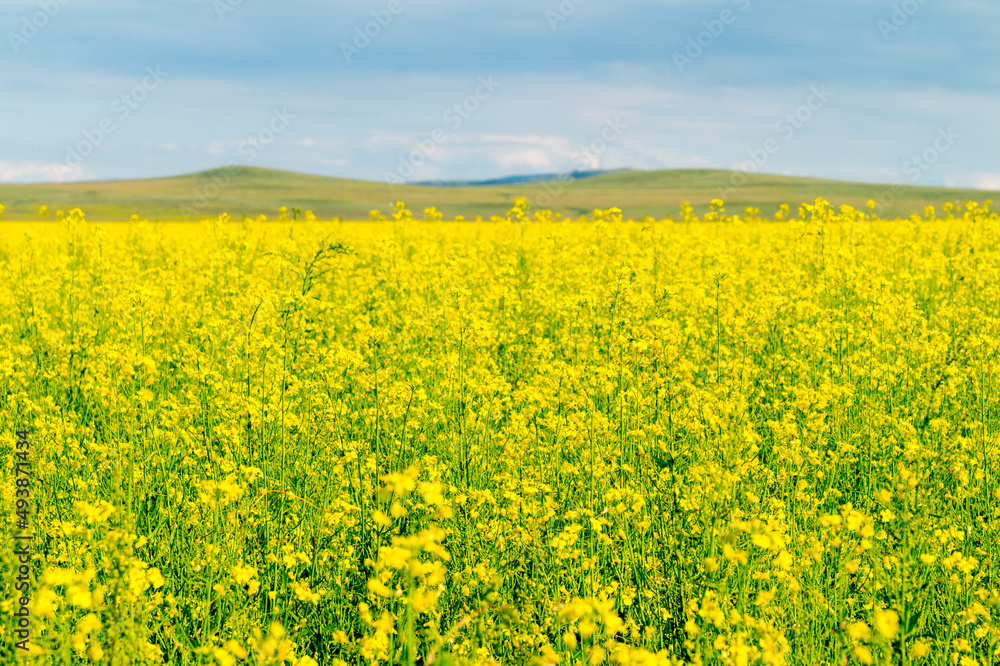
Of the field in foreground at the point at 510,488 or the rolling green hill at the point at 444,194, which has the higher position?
the rolling green hill at the point at 444,194

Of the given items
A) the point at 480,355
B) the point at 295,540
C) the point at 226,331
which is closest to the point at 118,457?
the point at 295,540

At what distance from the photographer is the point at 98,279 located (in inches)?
366

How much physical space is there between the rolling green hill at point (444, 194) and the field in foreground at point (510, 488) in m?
66.6

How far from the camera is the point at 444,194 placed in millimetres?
127438

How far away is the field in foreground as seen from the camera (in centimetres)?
281

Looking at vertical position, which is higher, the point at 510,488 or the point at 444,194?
the point at 444,194

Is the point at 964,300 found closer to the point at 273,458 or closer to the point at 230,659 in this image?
the point at 273,458

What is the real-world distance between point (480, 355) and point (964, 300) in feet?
19.1

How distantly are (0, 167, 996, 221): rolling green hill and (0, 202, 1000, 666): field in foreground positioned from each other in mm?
66630

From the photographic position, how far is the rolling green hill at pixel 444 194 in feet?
278

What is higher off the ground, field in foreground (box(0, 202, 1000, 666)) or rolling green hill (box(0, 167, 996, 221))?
rolling green hill (box(0, 167, 996, 221))

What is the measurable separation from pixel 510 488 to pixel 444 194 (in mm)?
126598

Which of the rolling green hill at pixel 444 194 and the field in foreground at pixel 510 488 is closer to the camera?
the field in foreground at pixel 510 488

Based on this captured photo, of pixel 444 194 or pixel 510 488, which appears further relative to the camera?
pixel 444 194
